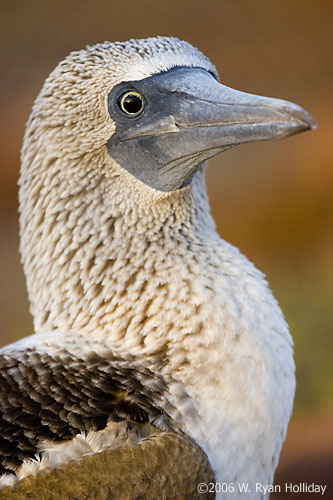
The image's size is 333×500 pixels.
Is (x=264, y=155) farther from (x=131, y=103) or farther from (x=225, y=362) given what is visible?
(x=225, y=362)

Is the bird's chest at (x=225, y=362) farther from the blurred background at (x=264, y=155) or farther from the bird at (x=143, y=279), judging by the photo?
the blurred background at (x=264, y=155)

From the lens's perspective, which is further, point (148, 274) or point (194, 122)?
point (148, 274)

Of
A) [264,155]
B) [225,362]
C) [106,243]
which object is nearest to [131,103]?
[106,243]

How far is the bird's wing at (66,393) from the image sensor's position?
2.86 meters

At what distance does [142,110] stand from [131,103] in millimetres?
59

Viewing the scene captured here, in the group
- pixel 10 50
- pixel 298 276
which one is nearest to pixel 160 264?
pixel 298 276

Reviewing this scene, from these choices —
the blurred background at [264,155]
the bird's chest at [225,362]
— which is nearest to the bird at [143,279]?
the bird's chest at [225,362]

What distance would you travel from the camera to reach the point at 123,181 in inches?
136

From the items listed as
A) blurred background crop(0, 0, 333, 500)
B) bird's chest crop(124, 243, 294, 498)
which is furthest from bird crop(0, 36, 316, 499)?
blurred background crop(0, 0, 333, 500)

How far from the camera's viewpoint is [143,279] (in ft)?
11.1

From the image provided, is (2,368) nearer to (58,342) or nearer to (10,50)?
(58,342)

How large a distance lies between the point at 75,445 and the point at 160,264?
91 centimetres

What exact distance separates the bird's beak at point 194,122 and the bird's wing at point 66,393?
817 millimetres

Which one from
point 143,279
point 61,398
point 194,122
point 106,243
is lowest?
point 61,398
